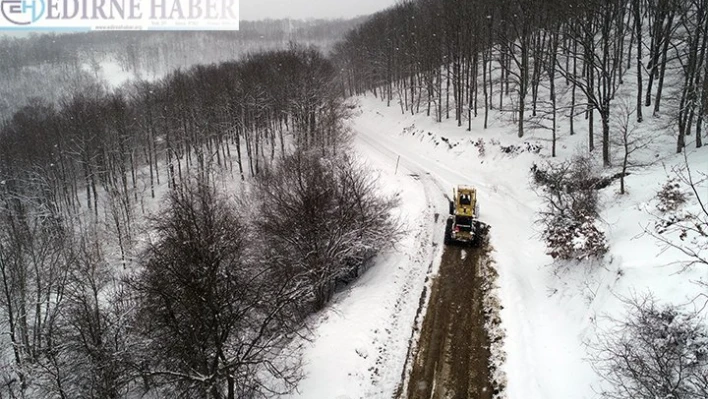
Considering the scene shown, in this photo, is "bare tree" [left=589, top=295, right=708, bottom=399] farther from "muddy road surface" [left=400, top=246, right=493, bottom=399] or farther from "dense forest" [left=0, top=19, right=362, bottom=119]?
"dense forest" [left=0, top=19, right=362, bottom=119]

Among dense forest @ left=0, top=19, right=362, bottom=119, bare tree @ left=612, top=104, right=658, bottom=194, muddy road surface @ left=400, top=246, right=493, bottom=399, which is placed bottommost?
muddy road surface @ left=400, top=246, right=493, bottom=399

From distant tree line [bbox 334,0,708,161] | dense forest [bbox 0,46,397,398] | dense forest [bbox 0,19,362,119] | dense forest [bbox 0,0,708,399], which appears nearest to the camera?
dense forest [bbox 0,46,397,398]

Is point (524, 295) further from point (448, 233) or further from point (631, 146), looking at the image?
point (631, 146)

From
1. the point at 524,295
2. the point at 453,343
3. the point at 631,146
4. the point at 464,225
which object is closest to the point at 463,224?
the point at 464,225

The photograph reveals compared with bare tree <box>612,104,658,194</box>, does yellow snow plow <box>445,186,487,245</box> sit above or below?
below

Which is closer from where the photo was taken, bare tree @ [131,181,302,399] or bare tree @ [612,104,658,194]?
bare tree @ [131,181,302,399]

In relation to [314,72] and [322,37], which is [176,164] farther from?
[322,37]

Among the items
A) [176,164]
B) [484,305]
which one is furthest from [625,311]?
[176,164]

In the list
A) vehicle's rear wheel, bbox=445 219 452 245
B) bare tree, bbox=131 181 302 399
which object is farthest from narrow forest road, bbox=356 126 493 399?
bare tree, bbox=131 181 302 399

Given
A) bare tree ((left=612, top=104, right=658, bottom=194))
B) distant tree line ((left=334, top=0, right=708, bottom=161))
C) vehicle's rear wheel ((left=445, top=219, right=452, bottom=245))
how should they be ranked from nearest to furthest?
vehicle's rear wheel ((left=445, top=219, right=452, bottom=245))
bare tree ((left=612, top=104, right=658, bottom=194))
distant tree line ((left=334, top=0, right=708, bottom=161))
